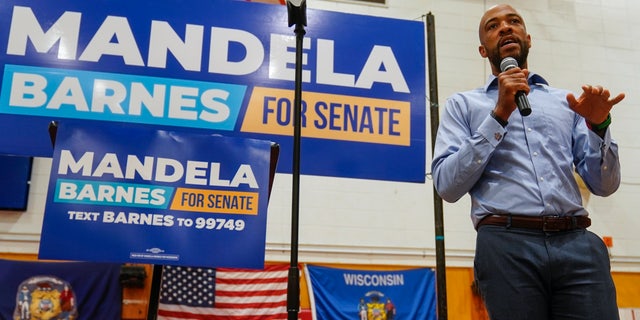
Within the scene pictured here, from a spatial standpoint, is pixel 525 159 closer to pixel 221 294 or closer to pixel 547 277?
pixel 547 277

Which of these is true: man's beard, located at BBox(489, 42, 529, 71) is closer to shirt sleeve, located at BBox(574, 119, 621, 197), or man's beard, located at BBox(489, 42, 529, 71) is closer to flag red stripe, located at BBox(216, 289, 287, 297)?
shirt sleeve, located at BBox(574, 119, 621, 197)

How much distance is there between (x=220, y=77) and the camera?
3600 mm

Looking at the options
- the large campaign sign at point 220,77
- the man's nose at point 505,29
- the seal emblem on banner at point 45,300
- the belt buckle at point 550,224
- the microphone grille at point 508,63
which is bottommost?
the seal emblem on banner at point 45,300

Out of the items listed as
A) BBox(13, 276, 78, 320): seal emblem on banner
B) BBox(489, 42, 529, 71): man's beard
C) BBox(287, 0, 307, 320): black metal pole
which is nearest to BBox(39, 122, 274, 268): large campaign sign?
BBox(287, 0, 307, 320): black metal pole

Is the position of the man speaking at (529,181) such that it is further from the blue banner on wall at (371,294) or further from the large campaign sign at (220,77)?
the blue banner on wall at (371,294)

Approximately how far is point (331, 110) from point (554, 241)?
7.16 feet

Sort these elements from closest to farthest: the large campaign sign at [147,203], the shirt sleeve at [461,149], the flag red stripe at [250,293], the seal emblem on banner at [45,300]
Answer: the shirt sleeve at [461,149] → the large campaign sign at [147,203] → the seal emblem on banner at [45,300] → the flag red stripe at [250,293]

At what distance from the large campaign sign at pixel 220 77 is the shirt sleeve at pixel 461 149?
64.6 inches

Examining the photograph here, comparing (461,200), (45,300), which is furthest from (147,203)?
(461,200)

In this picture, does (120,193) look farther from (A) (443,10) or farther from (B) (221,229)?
(A) (443,10)

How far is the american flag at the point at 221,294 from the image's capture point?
6.08m

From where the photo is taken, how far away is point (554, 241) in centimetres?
156

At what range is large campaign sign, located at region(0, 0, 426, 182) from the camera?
11.2 feet

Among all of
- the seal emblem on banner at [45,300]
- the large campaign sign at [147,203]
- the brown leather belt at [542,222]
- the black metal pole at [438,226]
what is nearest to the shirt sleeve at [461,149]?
the brown leather belt at [542,222]
